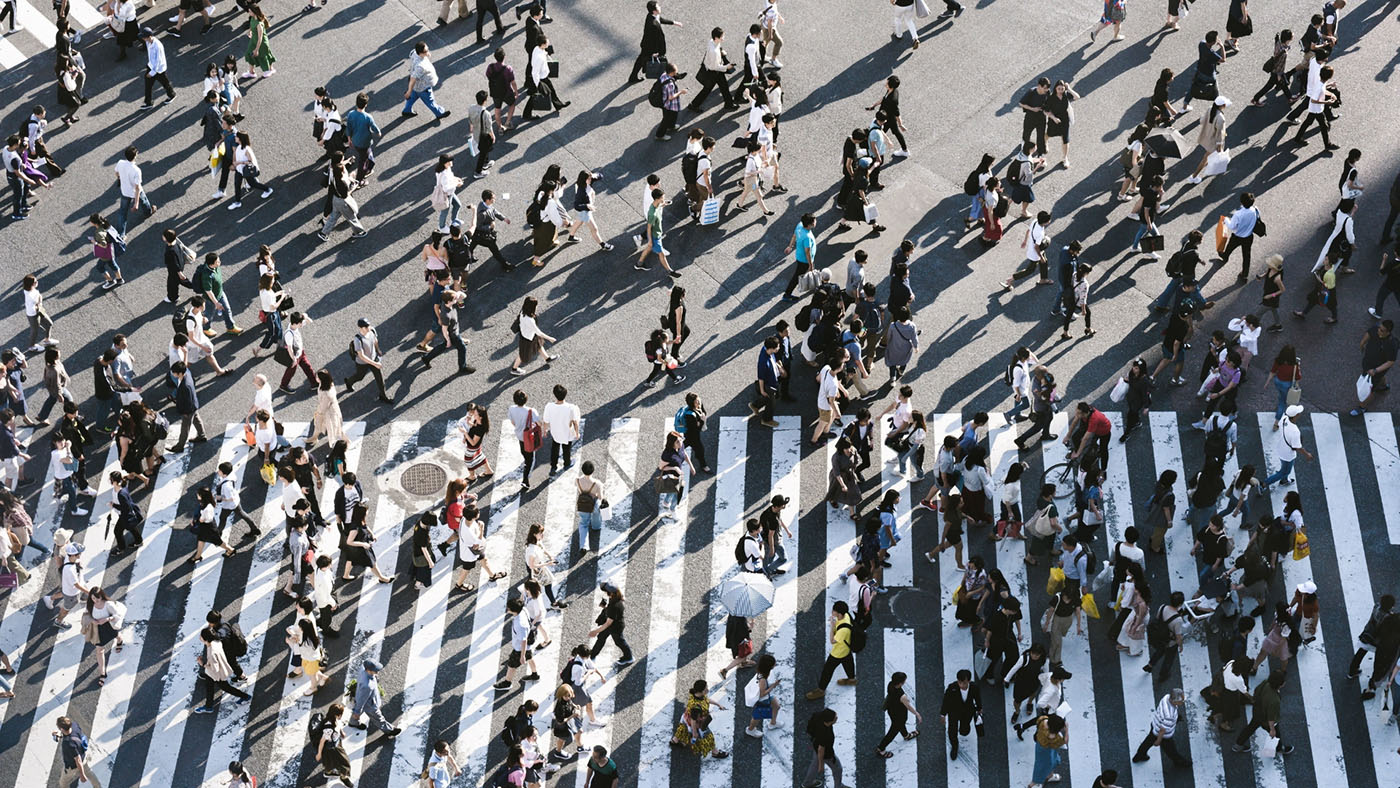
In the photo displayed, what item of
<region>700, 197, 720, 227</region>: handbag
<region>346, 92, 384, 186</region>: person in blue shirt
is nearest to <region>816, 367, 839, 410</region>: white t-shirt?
<region>700, 197, 720, 227</region>: handbag

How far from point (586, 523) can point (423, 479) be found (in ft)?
10.1

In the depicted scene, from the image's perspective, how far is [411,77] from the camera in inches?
1268

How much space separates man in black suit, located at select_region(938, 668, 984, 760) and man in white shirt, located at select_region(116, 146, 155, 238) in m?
17.2

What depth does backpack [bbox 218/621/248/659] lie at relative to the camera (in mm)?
22516

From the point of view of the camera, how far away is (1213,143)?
29844 mm

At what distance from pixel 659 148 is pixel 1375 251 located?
12.8 m

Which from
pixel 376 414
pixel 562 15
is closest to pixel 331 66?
pixel 562 15

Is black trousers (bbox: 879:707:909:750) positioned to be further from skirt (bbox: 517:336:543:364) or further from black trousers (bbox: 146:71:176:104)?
black trousers (bbox: 146:71:176:104)

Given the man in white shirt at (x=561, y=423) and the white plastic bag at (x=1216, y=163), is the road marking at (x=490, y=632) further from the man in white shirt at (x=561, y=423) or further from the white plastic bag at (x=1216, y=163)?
the white plastic bag at (x=1216, y=163)

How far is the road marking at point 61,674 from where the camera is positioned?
22734 millimetres

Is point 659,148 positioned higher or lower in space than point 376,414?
higher

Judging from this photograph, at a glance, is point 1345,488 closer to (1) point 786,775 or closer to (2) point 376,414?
(1) point 786,775

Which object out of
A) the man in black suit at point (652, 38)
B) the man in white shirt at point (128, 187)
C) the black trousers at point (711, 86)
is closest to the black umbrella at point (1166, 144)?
the black trousers at point (711, 86)

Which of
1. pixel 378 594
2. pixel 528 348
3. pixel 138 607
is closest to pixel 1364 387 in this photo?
pixel 528 348
